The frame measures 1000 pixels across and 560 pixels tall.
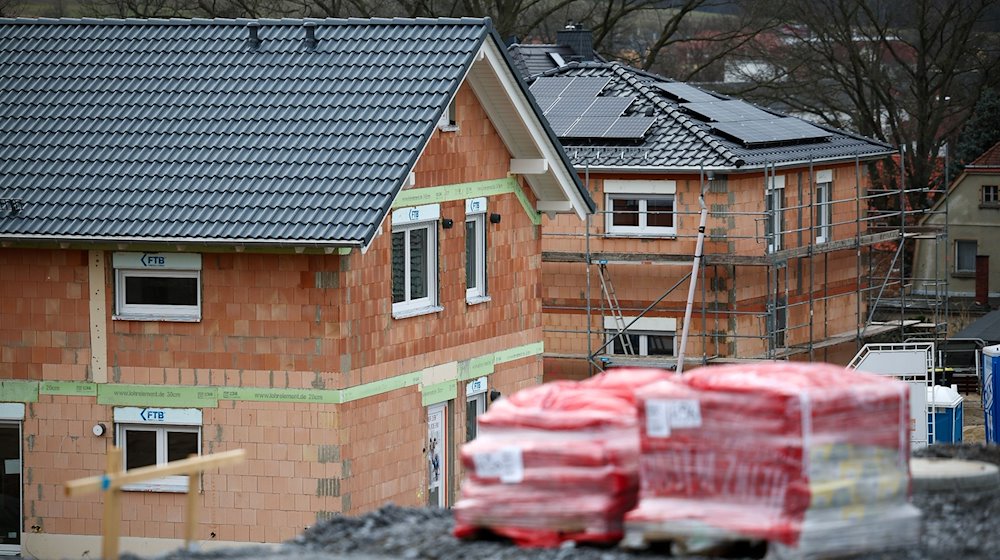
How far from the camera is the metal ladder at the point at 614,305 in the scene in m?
36.1

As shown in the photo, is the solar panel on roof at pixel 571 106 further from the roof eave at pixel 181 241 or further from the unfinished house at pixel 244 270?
the roof eave at pixel 181 241

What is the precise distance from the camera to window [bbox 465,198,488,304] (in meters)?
23.9

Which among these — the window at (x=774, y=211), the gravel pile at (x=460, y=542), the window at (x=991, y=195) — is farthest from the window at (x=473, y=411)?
the window at (x=991, y=195)

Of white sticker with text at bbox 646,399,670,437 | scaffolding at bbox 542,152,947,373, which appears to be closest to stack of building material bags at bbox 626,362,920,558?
white sticker with text at bbox 646,399,670,437

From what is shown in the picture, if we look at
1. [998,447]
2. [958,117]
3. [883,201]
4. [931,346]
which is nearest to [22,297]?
[998,447]

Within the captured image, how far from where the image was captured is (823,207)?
126 feet

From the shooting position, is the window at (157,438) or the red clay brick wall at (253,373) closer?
the red clay brick wall at (253,373)

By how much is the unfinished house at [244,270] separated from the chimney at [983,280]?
33618 millimetres

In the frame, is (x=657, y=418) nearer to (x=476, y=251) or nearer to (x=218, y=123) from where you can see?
(x=218, y=123)

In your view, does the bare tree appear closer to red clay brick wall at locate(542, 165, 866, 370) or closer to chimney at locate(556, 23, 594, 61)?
chimney at locate(556, 23, 594, 61)

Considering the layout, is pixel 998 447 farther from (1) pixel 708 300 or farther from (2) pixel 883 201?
(2) pixel 883 201

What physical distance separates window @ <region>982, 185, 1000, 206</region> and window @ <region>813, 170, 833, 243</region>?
19280 millimetres

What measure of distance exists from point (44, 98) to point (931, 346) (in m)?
18.9

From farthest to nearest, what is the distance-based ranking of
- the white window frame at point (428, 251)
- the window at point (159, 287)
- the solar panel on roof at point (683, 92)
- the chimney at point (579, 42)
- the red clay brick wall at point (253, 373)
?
1. the chimney at point (579, 42)
2. the solar panel on roof at point (683, 92)
3. the white window frame at point (428, 251)
4. the window at point (159, 287)
5. the red clay brick wall at point (253, 373)
